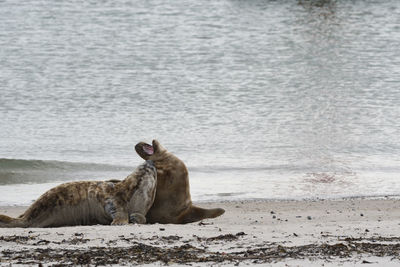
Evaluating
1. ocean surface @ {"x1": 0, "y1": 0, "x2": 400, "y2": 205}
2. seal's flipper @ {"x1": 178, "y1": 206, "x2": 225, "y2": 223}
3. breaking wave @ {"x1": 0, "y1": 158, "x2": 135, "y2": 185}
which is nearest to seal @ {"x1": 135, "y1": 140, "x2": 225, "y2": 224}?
seal's flipper @ {"x1": 178, "y1": 206, "x2": 225, "y2": 223}

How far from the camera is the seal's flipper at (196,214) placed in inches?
320

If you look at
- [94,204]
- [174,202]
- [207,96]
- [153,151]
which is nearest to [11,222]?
[94,204]

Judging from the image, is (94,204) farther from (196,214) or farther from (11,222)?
(196,214)

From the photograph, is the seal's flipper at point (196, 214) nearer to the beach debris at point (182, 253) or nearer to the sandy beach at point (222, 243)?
the sandy beach at point (222, 243)

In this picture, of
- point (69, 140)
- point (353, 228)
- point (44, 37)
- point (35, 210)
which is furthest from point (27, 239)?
Result: point (44, 37)

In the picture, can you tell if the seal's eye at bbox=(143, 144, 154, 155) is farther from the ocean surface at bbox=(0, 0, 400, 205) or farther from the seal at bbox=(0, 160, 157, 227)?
the ocean surface at bbox=(0, 0, 400, 205)

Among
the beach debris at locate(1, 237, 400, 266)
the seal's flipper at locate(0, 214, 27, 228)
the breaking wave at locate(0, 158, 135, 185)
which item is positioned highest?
the beach debris at locate(1, 237, 400, 266)

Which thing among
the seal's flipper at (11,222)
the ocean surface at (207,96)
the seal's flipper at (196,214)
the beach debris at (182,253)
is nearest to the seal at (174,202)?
the seal's flipper at (196,214)

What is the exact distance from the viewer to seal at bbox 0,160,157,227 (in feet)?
25.3

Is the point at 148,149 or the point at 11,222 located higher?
the point at 148,149

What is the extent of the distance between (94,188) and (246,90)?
14.5 meters

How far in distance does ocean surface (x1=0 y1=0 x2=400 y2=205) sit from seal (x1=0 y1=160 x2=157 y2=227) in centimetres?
244

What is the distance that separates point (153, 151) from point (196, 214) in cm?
79

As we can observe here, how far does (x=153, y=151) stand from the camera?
338 inches
